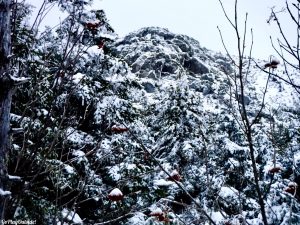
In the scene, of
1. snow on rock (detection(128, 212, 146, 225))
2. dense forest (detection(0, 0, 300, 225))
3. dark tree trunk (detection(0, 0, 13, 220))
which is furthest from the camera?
snow on rock (detection(128, 212, 146, 225))

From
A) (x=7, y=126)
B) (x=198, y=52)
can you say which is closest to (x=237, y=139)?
(x=7, y=126)

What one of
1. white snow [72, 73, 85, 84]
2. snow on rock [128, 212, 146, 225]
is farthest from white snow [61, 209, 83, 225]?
snow on rock [128, 212, 146, 225]

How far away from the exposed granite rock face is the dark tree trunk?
35301 mm

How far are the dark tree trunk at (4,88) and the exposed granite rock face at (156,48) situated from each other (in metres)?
35.3

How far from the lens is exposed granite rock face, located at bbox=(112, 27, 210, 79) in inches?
1615

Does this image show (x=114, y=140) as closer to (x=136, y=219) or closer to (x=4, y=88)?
(x=136, y=219)

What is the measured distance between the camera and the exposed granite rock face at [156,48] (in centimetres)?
4103

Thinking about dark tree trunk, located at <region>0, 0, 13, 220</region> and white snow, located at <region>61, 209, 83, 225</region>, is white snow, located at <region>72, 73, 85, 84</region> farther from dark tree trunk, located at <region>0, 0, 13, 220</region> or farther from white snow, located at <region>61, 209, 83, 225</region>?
white snow, located at <region>61, 209, 83, 225</region>

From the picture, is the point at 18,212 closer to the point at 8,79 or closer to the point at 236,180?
the point at 8,79

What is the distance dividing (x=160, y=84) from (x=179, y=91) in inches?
975

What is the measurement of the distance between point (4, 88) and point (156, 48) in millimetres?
37579

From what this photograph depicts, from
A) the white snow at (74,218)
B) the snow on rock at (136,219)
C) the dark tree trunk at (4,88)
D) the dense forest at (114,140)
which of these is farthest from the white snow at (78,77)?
the snow on rock at (136,219)

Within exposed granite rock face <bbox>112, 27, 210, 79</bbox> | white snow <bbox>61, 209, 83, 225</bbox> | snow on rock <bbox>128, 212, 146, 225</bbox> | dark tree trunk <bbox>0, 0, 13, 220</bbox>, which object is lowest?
snow on rock <bbox>128, 212, 146, 225</bbox>

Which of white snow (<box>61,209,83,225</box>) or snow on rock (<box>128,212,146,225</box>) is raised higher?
white snow (<box>61,209,83,225</box>)
